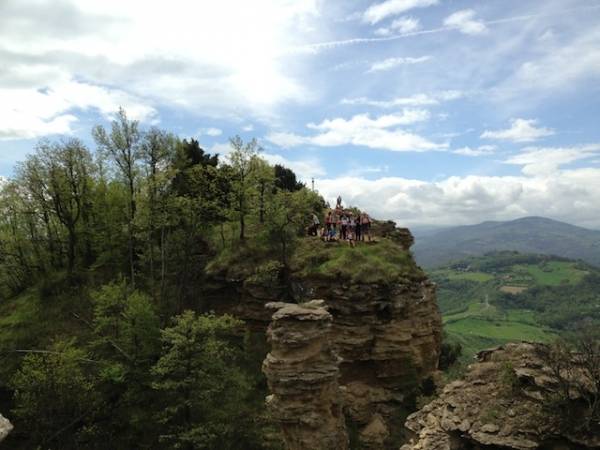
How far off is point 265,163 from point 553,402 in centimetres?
3551

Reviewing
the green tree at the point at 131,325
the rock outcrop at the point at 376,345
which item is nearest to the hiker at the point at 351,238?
the rock outcrop at the point at 376,345

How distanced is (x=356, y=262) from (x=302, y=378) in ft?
39.3

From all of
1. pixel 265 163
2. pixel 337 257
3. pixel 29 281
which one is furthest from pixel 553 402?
pixel 29 281

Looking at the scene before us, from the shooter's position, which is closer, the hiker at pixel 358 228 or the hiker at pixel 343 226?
the hiker at pixel 343 226

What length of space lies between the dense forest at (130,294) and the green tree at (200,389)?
4.6 inches

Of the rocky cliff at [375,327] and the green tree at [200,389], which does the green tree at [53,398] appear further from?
the rocky cliff at [375,327]

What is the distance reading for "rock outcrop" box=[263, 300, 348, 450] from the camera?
84.7 feet

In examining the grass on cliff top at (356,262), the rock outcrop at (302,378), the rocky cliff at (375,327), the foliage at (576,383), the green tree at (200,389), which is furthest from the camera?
the grass on cliff top at (356,262)

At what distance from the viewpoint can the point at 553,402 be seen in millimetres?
11883

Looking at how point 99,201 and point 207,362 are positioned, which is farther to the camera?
point 99,201

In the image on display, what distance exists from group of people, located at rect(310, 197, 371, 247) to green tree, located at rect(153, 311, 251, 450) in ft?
43.0

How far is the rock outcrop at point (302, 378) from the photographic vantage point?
2583 cm

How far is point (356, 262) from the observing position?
34.7 meters

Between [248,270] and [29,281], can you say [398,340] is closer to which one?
[248,270]
